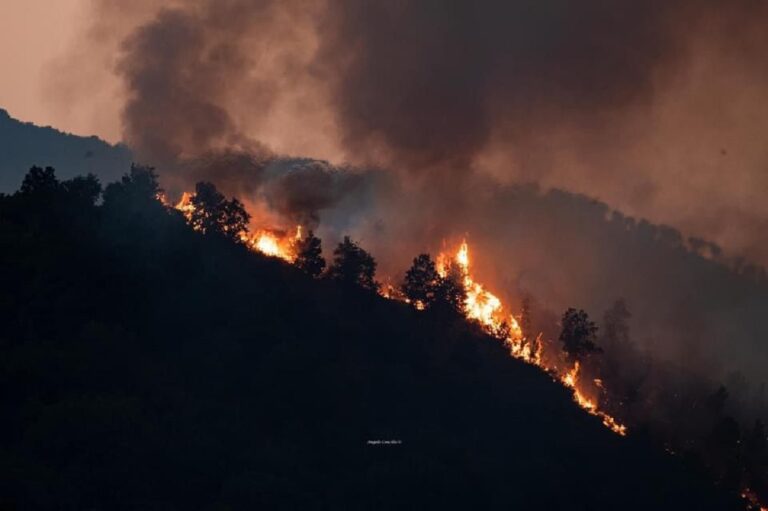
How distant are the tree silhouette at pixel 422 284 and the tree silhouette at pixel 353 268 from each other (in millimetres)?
4848

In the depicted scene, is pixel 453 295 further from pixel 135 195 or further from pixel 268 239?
pixel 135 195

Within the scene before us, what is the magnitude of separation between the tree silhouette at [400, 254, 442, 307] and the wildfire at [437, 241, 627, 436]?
6.92 metres

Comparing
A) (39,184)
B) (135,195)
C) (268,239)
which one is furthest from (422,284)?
(39,184)

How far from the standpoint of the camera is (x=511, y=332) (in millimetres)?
172250

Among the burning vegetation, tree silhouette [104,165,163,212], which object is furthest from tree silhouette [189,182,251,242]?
tree silhouette [104,165,163,212]

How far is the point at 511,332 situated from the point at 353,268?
31.0 metres

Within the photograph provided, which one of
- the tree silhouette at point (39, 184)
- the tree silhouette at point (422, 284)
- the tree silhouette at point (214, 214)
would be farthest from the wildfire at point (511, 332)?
the tree silhouette at point (39, 184)

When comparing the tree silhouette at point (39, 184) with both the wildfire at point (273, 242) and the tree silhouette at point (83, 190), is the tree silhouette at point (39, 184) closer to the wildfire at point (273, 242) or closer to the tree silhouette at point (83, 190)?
the tree silhouette at point (83, 190)

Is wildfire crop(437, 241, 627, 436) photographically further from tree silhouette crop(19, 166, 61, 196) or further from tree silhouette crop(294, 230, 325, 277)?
tree silhouette crop(19, 166, 61, 196)

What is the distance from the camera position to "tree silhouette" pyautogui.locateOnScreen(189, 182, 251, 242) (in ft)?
511

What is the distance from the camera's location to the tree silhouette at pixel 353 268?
15550 cm

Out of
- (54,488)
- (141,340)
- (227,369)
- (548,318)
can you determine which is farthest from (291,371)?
(548,318)

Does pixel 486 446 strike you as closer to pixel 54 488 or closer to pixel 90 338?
pixel 90 338

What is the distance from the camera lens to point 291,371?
125688 millimetres
